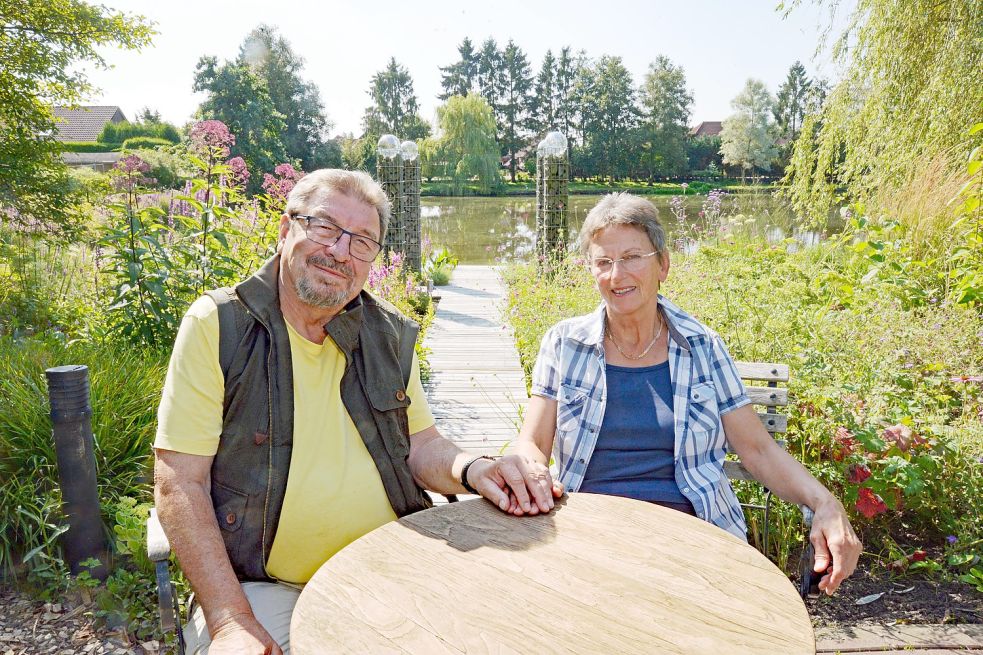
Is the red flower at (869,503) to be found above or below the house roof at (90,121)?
below

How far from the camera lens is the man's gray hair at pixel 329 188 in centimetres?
168

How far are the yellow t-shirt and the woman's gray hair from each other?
867 millimetres

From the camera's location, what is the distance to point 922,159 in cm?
560

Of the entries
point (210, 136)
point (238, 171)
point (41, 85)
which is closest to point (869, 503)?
point (210, 136)

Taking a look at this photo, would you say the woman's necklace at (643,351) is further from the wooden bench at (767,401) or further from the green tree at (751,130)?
the green tree at (751,130)

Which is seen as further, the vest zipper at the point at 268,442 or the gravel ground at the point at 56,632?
the gravel ground at the point at 56,632

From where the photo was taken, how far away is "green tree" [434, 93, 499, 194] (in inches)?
1224

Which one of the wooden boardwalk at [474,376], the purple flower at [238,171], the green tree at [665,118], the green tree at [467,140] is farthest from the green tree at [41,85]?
the green tree at [665,118]

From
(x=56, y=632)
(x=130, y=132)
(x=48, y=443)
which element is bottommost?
(x=56, y=632)

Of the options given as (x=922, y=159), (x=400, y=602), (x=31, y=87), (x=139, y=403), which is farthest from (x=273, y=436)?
(x=922, y=159)

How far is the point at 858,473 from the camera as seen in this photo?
2318 millimetres

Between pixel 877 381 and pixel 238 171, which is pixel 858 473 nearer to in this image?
pixel 877 381

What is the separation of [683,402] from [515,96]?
181ft

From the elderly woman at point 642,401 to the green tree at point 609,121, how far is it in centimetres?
4546
